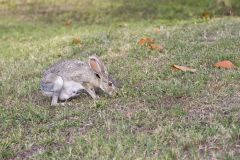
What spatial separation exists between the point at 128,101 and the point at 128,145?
180 centimetres

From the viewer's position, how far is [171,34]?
13.6 meters

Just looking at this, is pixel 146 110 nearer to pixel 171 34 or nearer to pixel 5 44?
pixel 171 34

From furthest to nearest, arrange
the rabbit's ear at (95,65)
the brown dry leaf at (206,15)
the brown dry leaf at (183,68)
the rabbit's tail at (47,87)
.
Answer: the brown dry leaf at (206,15) < the brown dry leaf at (183,68) < the rabbit's ear at (95,65) < the rabbit's tail at (47,87)

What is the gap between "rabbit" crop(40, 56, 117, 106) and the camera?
8.09 meters

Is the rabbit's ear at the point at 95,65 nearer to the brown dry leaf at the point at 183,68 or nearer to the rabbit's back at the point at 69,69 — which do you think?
the rabbit's back at the point at 69,69

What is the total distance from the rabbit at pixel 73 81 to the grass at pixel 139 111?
17cm

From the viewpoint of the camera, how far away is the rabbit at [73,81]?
8.09 metres

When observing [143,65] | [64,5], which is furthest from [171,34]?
[64,5]

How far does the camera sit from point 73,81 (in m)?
8.16

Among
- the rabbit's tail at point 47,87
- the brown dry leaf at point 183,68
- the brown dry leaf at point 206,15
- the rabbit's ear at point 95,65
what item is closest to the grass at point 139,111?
the brown dry leaf at point 183,68

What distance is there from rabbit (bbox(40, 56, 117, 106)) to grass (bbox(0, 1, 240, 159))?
0.17 m

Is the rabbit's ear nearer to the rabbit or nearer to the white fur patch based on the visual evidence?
the rabbit

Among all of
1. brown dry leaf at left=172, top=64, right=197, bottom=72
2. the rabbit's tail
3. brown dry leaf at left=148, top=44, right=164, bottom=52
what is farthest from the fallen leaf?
the rabbit's tail

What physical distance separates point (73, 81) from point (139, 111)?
1369 mm
